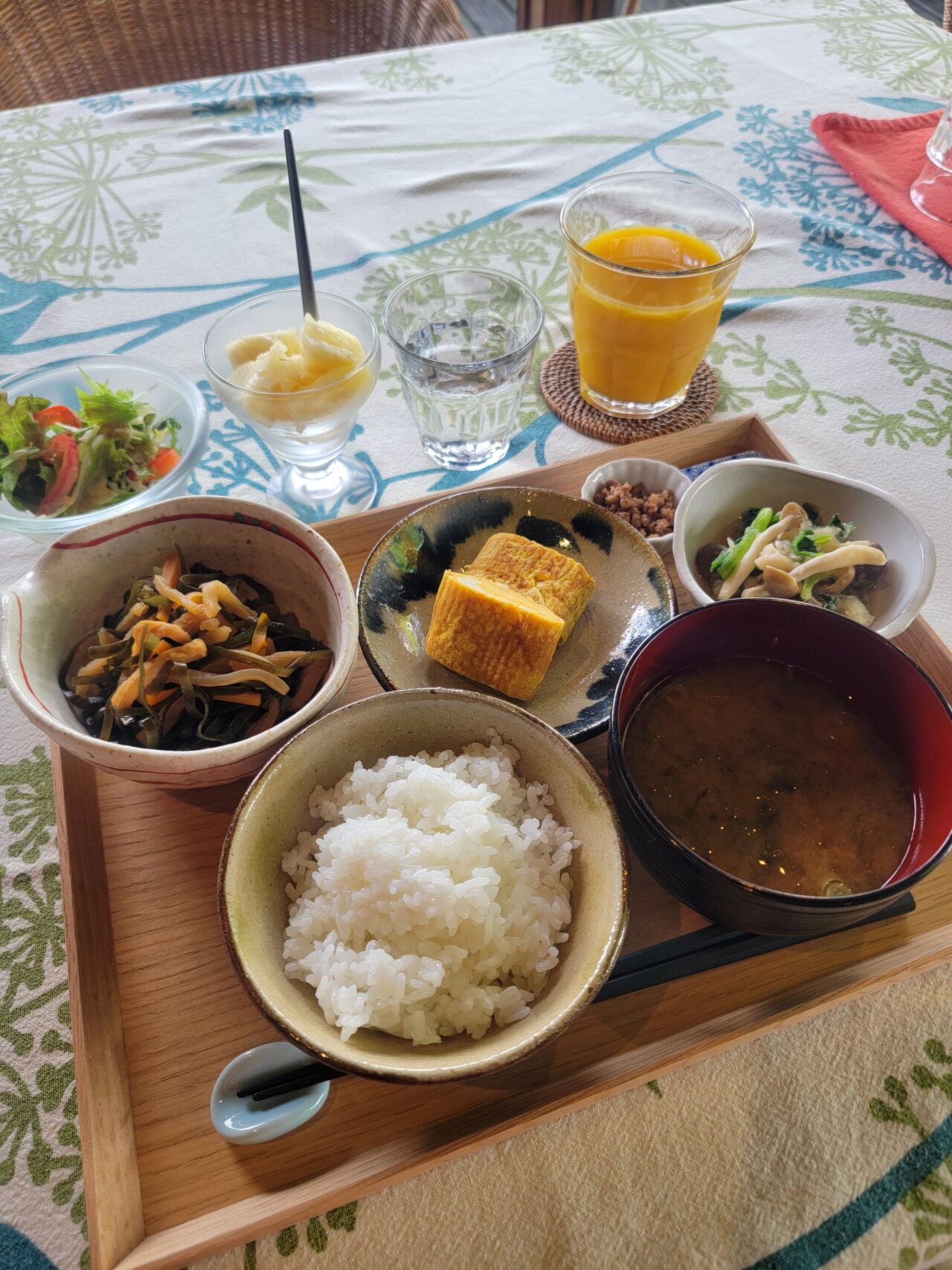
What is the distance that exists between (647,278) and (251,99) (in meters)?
1.69

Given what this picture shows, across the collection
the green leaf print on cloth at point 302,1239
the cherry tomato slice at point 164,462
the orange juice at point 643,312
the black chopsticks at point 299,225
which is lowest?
the green leaf print on cloth at point 302,1239

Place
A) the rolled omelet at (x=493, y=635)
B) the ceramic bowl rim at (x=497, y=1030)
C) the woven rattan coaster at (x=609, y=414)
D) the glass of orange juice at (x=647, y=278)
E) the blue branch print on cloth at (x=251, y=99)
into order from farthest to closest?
the blue branch print on cloth at (x=251, y=99), the woven rattan coaster at (x=609, y=414), the glass of orange juice at (x=647, y=278), the rolled omelet at (x=493, y=635), the ceramic bowl rim at (x=497, y=1030)

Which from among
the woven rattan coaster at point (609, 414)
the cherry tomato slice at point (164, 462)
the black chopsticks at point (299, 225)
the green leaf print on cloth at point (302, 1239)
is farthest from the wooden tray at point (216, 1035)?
the black chopsticks at point (299, 225)

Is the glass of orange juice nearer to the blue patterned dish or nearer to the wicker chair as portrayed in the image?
the blue patterned dish

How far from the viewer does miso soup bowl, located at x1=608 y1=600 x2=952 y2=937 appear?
0.86 meters

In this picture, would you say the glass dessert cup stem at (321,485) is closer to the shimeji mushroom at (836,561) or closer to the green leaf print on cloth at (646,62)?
the shimeji mushroom at (836,561)

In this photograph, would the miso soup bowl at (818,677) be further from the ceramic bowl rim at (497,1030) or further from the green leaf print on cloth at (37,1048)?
the green leaf print on cloth at (37,1048)

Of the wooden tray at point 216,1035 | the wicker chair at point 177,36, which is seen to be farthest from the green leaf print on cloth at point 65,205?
the wooden tray at point 216,1035

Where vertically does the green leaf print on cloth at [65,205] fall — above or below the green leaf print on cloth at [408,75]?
below

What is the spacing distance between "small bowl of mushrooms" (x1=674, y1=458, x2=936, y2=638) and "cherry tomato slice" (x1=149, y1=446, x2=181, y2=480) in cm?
94

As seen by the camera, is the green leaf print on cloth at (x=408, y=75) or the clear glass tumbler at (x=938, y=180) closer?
the clear glass tumbler at (x=938, y=180)

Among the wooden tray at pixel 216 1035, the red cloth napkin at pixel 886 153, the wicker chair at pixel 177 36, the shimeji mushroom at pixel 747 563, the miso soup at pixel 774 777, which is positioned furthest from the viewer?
the wicker chair at pixel 177 36

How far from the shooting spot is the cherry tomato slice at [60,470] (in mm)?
1466

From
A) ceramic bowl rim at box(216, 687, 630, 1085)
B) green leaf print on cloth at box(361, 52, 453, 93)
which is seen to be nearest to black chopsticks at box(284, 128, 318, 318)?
ceramic bowl rim at box(216, 687, 630, 1085)
